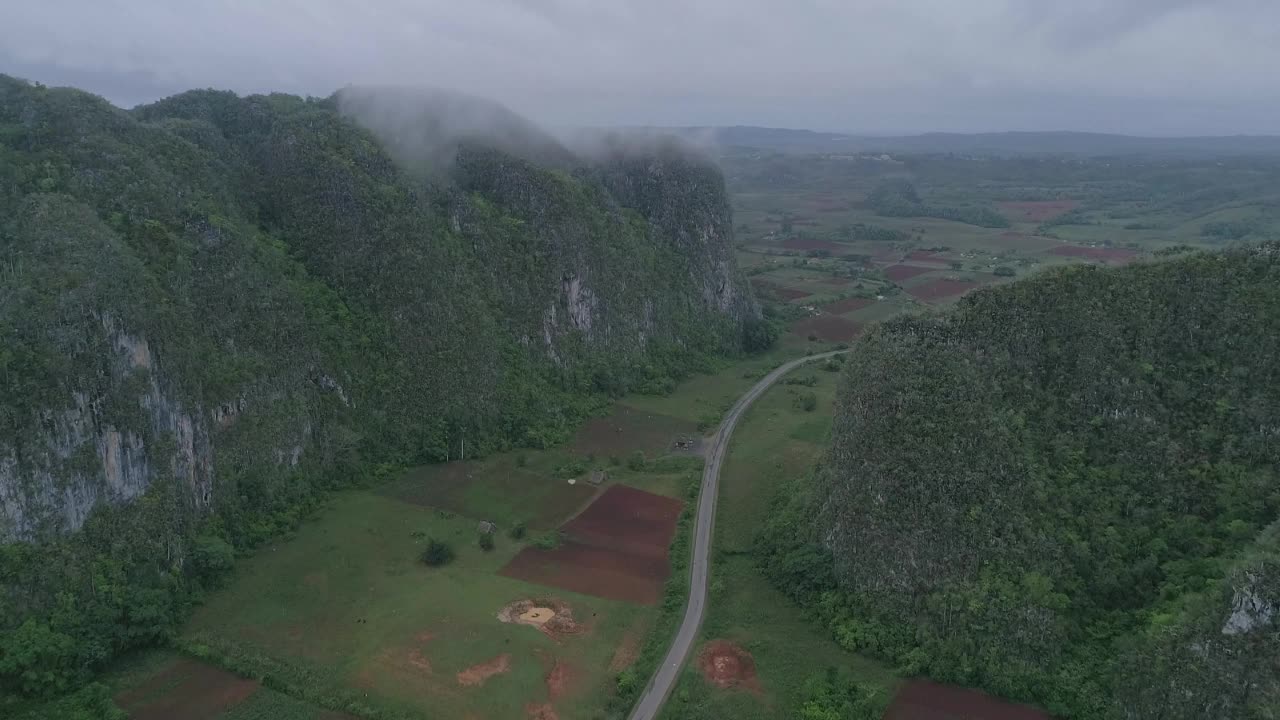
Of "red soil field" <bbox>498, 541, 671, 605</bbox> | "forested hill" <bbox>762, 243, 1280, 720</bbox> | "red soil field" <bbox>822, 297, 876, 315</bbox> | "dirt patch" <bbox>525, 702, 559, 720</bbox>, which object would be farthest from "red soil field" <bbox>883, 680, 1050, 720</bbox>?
"red soil field" <bbox>822, 297, 876, 315</bbox>

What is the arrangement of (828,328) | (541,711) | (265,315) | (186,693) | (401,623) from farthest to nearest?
(828,328) → (265,315) → (401,623) → (186,693) → (541,711)

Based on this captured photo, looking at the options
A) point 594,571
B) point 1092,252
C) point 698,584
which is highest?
point 1092,252

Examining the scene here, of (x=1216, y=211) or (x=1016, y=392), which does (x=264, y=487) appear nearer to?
(x=1016, y=392)

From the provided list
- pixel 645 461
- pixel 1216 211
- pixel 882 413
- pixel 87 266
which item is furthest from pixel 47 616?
pixel 1216 211

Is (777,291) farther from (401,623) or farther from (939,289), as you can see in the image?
(401,623)

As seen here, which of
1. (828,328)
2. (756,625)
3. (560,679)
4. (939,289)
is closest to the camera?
(560,679)

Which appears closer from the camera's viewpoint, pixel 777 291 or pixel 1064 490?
pixel 1064 490

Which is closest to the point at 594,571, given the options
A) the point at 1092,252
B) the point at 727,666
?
the point at 727,666
